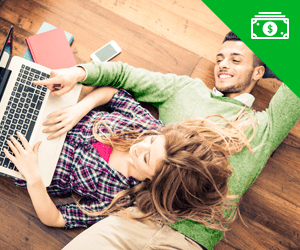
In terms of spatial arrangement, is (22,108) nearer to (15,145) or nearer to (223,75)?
(15,145)

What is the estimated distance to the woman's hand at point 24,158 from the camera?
3.18 feet

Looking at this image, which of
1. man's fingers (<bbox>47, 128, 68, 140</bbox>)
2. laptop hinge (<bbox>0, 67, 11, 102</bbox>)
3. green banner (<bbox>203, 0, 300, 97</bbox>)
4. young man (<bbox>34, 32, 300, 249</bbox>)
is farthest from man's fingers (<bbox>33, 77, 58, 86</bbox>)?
green banner (<bbox>203, 0, 300, 97</bbox>)

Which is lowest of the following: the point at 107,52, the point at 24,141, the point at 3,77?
the point at 24,141

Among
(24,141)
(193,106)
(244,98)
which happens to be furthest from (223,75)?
(24,141)

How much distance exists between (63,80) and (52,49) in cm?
40

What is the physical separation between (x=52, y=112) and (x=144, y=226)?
0.74m

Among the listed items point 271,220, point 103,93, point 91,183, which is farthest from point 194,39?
point 271,220

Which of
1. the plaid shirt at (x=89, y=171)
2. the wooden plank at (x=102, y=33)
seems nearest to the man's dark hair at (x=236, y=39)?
the wooden plank at (x=102, y=33)

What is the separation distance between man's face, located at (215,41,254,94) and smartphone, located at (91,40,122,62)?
A: 2.19 ft

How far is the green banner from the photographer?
1198 mm

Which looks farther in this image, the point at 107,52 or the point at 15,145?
the point at 107,52

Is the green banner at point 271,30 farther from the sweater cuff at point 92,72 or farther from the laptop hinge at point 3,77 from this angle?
the laptop hinge at point 3,77

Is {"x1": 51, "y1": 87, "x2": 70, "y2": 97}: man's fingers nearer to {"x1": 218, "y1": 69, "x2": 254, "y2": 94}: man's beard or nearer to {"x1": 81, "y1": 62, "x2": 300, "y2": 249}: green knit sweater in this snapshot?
{"x1": 81, "y1": 62, "x2": 300, "y2": 249}: green knit sweater

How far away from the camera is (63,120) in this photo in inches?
43.1
